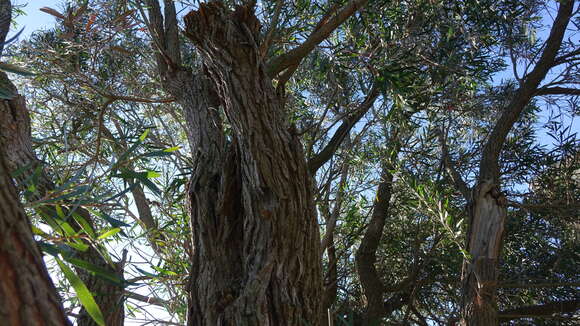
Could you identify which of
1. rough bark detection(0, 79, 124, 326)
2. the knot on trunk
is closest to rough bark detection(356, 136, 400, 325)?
rough bark detection(0, 79, 124, 326)

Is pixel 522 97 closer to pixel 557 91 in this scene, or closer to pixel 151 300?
pixel 557 91

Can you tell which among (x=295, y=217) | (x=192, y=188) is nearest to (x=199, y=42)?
(x=192, y=188)

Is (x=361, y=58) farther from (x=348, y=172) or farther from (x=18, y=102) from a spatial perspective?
(x=18, y=102)

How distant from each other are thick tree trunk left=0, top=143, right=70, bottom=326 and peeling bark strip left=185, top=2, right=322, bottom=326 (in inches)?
44.9

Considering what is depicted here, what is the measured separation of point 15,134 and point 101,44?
0.99 metres

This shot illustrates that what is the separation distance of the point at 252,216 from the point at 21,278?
1.27 m

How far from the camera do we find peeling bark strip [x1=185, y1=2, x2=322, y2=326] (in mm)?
1735

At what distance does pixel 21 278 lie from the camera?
1.90ft

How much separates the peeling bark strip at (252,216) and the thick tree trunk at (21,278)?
1.14 meters

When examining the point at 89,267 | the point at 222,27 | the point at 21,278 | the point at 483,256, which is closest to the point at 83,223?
A: the point at 89,267

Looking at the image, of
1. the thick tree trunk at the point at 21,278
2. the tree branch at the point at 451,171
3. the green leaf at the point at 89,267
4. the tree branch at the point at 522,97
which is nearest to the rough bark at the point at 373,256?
the tree branch at the point at 451,171

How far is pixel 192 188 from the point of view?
204 centimetres

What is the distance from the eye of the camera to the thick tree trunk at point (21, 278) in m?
0.56

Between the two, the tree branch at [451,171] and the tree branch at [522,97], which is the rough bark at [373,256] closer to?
the tree branch at [451,171]
